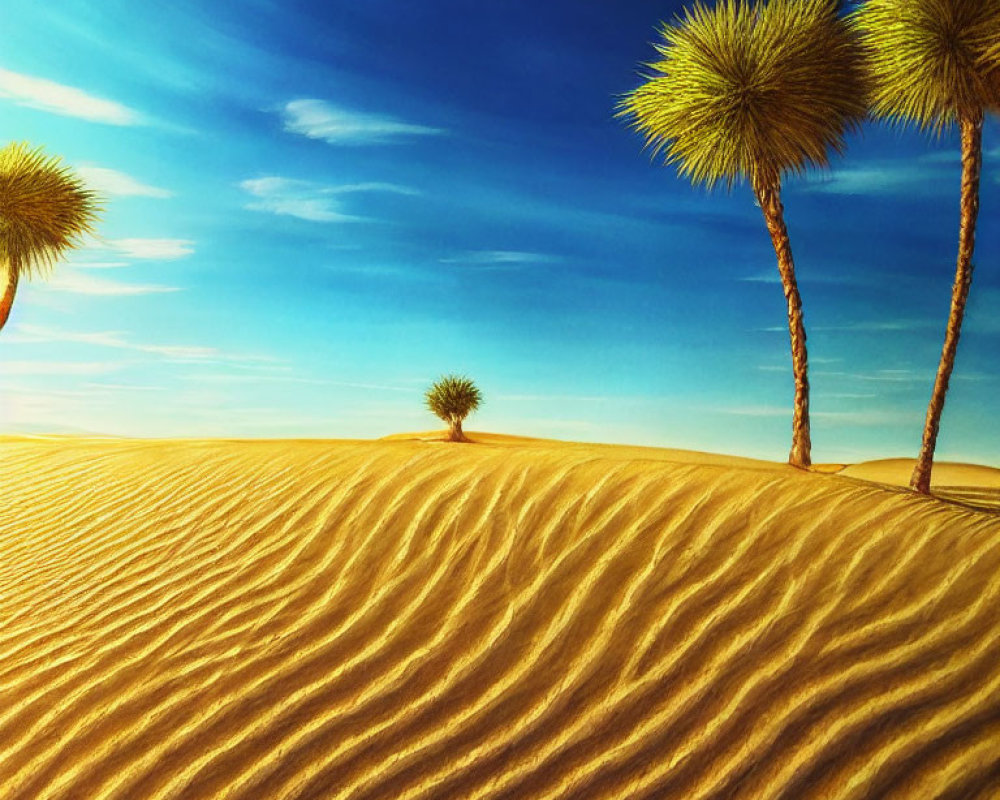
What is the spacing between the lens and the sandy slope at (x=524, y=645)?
3.59 m

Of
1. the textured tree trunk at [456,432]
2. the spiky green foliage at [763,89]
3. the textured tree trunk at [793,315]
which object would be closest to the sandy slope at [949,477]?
the textured tree trunk at [793,315]

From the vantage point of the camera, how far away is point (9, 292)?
71.4ft

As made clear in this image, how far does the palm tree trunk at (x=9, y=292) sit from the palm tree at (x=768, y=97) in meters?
17.9

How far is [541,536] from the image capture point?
525 cm

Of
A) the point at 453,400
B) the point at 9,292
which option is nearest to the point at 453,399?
the point at 453,400

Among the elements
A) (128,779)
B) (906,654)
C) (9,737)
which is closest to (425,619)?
(128,779)

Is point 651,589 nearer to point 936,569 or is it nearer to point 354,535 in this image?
point 936,569

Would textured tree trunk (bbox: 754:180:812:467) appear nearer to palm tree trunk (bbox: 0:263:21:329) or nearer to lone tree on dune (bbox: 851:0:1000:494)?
lone tree on dune (bbox: 851:0:1000:494)

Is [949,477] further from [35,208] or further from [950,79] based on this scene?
[35,208]

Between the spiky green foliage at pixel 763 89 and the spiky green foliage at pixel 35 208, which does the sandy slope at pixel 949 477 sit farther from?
the spiky green foliage at pixel 35 208

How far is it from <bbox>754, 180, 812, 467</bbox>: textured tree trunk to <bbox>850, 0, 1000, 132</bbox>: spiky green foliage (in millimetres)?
2422

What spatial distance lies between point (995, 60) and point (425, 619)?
41.1 feet

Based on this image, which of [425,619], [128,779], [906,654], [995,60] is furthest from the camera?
[995,60]

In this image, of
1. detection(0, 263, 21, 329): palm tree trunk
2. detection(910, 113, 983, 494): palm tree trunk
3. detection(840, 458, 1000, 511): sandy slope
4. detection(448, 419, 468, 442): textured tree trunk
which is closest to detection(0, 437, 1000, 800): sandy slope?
detection(910, 113, 983, 494): palm tree trunk
